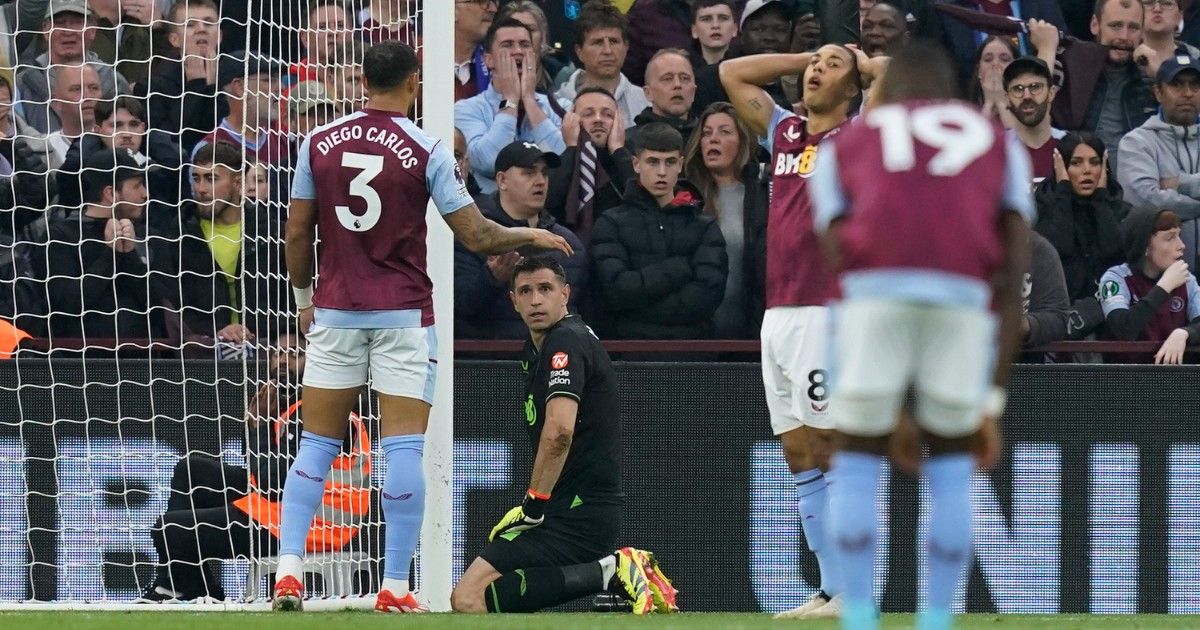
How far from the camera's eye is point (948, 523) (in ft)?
15.8

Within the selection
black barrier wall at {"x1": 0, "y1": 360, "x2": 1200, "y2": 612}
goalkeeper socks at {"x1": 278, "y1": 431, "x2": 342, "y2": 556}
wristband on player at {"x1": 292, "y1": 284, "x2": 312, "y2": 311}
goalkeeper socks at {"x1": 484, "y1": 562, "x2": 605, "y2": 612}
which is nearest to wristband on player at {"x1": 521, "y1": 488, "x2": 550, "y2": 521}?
goalkeeper socks at {"x1": 484, "y1": 562, "x2": 605, "y2": 612}

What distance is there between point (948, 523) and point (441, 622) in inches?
97.3

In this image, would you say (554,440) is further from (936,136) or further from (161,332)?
(936,136)

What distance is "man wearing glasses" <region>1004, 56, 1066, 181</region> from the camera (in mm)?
10523

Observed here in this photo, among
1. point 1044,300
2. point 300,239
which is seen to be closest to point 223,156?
point 300,239

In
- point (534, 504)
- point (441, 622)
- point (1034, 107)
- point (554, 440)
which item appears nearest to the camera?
point (441, 622)

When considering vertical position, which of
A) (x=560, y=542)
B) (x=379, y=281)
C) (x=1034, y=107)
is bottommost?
(x=560, y=542)

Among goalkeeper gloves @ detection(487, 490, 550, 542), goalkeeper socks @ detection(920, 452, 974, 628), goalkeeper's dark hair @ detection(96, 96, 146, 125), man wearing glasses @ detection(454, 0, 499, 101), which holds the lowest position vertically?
goalkeeper gloves @ detection(487, 490, 550, 542)

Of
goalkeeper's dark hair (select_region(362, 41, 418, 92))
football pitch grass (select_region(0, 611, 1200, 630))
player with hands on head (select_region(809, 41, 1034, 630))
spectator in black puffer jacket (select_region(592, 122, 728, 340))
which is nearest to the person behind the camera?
player with hands on head (select_region(809, 41, 1034, 630))

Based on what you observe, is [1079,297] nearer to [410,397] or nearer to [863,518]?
[410,397]

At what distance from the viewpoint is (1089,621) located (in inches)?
306

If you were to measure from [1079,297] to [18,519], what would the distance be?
5.95 meters

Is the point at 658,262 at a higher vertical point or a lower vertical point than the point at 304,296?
higher

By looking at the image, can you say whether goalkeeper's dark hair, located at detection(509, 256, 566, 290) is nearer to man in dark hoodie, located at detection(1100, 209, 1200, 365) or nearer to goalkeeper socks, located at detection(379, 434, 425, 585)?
goalkeeper socks, located at detection(379, 434, 425, 585)
